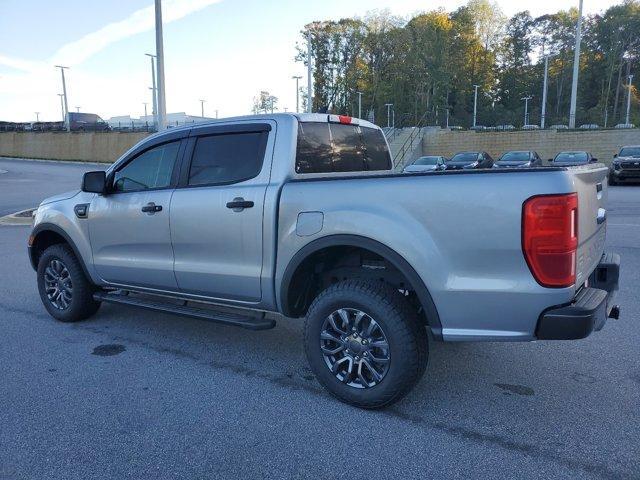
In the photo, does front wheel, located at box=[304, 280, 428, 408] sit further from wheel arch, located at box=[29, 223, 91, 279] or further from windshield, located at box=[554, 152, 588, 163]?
windshield, located at box=[554, 152, 588, 163]

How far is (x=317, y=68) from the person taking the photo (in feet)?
275

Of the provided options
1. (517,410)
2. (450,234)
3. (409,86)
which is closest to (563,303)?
(450,234)

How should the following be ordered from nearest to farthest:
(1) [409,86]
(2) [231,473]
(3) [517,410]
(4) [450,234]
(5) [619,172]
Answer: (2) [231,473], (4) [450,234], (3) [517,410], (5) [619,172], (1) [409,86]

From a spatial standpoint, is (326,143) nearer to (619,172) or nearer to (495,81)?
(619,172)

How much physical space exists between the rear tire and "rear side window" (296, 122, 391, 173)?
105 inches

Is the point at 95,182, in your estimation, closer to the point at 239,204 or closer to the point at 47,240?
the point at 47,240

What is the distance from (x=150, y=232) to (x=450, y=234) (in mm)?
2619

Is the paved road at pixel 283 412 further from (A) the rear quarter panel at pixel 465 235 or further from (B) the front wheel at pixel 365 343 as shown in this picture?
(A) the rear quarter panel at pixel 465 235

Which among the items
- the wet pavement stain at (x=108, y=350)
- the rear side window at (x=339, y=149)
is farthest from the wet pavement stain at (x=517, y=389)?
the wet pavement stain at (x=108, y=350)

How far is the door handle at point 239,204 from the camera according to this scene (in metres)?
3.89

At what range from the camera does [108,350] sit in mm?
4660

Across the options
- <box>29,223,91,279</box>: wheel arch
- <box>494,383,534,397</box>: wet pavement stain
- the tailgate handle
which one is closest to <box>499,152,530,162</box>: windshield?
the tailgate handle

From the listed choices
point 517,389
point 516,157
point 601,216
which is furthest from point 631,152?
point 517,389

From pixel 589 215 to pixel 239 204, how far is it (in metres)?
2.28
